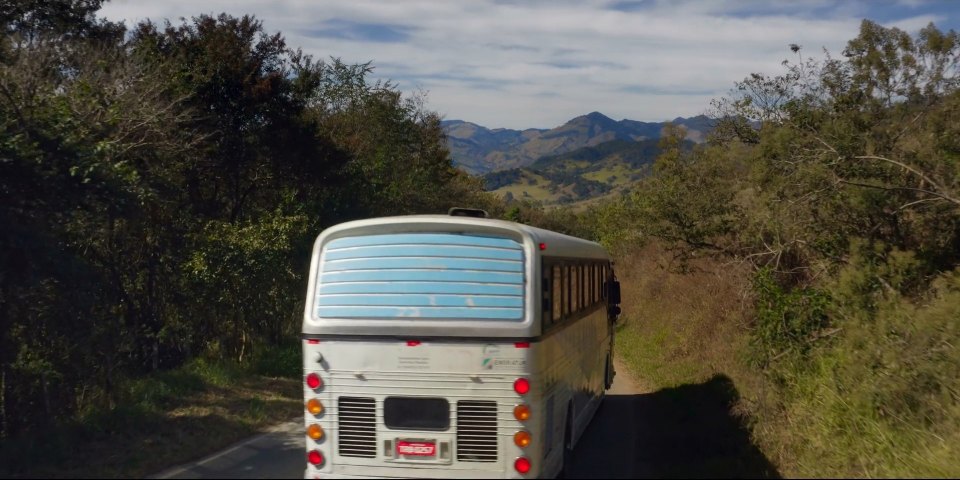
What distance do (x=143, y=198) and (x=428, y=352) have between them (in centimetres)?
858

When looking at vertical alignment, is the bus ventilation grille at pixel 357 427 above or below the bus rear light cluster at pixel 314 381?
below

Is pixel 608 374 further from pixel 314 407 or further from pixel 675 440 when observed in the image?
pixel 314 407

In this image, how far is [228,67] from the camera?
20.1m

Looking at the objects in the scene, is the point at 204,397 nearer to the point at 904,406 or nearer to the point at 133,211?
the point at 133,211

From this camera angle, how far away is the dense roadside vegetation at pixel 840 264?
1012cm

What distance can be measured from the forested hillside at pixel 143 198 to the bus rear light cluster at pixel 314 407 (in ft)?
20.4

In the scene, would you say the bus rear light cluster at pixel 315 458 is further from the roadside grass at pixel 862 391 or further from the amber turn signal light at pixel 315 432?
the roadside grass at pixel 862 391

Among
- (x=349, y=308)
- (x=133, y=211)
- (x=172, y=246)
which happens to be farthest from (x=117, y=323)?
(x=349, y=308)

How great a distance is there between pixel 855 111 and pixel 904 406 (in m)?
6.51

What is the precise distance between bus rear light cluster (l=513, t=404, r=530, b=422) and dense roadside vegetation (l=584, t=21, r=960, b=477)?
11.6ft

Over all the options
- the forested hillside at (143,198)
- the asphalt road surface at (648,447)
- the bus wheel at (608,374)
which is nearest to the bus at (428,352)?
the asphalt road surface at (648,447)

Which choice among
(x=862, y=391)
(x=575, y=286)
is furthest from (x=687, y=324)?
(x=575, y=286)

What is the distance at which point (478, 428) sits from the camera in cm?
738

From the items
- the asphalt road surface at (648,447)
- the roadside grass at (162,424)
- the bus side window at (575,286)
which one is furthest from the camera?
the bus side window at (575,286)
